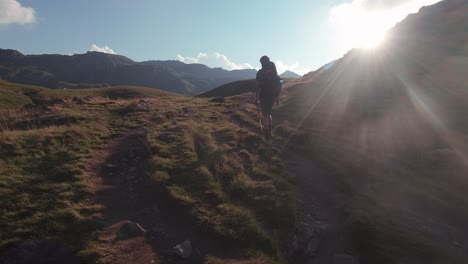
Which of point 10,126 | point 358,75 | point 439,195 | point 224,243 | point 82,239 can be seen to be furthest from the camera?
point 358,75

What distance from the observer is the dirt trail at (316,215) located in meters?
7.99

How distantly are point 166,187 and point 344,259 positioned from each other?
5227 millimetres

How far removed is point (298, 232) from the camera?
28.2 feet

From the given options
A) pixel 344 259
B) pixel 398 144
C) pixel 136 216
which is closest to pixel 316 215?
pixel 344 259

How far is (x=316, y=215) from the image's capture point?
379 inches

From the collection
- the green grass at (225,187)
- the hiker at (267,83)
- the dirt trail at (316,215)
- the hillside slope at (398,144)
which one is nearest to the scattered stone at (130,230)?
the green grass at (225,187)

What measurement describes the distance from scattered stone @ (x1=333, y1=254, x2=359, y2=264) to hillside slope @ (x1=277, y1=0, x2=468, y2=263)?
26cm

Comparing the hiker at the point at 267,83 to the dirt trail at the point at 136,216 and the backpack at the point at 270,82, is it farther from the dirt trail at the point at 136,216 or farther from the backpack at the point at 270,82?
the dirt trail at the point at 136,216

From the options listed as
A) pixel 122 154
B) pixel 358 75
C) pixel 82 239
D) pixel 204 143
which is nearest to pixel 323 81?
pixel 358 75

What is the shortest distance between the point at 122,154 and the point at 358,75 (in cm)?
3111

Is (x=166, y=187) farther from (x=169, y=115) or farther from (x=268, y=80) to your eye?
(x=169, y=115)

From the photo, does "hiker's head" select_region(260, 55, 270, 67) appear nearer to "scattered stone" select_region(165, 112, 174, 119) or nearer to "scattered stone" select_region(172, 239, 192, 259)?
"scattered stone" select_region(165, 112, 174, 119)

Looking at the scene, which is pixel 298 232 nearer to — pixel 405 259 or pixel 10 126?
pixel 405 259

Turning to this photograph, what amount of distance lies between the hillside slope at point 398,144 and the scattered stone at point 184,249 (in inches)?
152
